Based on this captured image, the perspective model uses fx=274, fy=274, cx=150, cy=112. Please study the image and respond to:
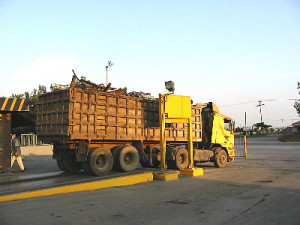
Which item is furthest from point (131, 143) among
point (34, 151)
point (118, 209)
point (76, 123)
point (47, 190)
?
point (34, 151)

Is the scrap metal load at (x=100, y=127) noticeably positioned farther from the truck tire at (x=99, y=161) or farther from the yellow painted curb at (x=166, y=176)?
the yellow painted curb at (x=166, y=176)

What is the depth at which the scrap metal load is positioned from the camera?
1014 centimetres

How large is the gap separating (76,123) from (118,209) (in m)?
4.54

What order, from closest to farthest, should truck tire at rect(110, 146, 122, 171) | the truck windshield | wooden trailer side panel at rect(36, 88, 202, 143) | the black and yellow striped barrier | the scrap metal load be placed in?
wooden trailer side panel at rect(36, 88, 202, 143), the scrap metal load, truck tire at rect(110, 146, 122, 171), the black and yellow striped barrier, the truck windshield

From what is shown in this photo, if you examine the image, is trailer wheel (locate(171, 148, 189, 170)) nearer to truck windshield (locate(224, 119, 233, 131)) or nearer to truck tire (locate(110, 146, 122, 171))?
truck tire (locate(110, 146, 122, 171))

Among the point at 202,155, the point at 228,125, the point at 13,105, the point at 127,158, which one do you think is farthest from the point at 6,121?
the point at 228,125

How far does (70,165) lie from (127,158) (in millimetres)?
2512

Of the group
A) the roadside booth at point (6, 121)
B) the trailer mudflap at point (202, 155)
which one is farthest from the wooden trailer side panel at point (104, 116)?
the trailer mudflap at point (202, 155)

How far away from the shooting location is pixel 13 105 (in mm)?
12180

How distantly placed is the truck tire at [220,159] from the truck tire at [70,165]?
24.8 feet

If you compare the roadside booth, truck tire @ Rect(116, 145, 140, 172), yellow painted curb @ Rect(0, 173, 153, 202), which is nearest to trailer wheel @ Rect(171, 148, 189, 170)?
truck tire @ Rect(116, 145, 140, 172)

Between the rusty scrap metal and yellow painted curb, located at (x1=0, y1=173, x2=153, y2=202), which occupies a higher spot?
the rusty scrap metal

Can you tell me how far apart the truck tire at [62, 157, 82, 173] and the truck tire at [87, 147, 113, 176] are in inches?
74.5

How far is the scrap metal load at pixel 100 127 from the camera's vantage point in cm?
1014
